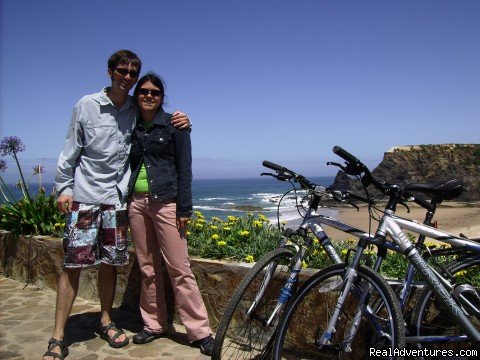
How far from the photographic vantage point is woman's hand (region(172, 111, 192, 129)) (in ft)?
11.0

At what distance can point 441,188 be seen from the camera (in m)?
2.63

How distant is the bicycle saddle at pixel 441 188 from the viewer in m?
2.62

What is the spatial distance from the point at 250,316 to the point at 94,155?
69.9 inches

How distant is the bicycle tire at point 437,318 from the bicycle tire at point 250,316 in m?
0.88

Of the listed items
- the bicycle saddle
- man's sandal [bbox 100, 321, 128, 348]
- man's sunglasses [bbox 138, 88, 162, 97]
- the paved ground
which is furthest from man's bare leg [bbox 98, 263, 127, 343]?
the bicycle saddle

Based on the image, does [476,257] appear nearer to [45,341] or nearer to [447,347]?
[447,347]

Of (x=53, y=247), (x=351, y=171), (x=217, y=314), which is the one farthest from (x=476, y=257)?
(x=53, y=247)

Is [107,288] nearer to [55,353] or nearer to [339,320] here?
[55,353]

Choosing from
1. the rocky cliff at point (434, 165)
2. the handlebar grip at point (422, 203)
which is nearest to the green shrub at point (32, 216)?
the handlebar grip at point (422, 203)

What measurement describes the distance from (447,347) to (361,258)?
781 millimetres

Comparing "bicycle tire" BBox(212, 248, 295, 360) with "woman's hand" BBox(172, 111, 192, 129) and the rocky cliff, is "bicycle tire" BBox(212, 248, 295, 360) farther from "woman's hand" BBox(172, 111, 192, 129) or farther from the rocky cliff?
the rocky cliff

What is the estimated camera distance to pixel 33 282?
527 cm

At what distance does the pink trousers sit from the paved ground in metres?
0.27

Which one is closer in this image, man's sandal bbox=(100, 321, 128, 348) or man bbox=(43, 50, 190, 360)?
man bbox=(43, 50, 190, 360)
